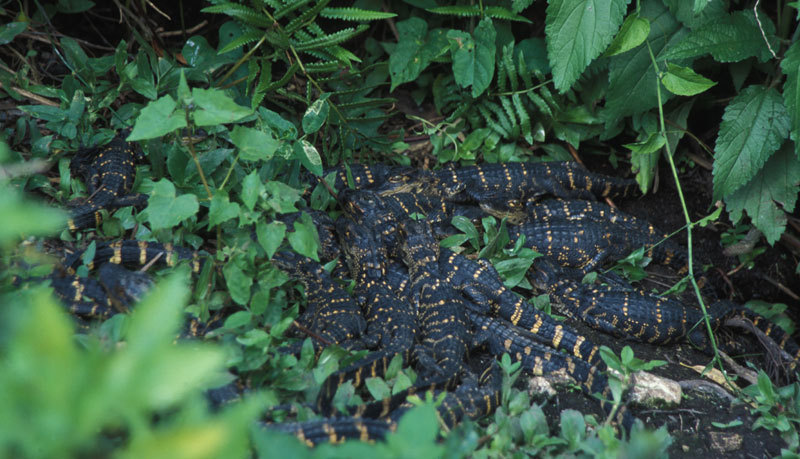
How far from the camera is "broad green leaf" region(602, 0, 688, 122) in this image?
393 cm

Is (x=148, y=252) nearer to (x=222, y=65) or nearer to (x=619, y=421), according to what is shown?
(x=222, y=65)

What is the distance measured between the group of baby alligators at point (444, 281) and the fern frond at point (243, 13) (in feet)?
3.79

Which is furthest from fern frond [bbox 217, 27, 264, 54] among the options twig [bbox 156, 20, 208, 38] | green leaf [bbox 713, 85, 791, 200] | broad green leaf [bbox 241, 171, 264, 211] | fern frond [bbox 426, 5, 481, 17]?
green leaf [bbox 713, 85, 791, 200]

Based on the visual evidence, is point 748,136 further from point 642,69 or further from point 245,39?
point 245,39

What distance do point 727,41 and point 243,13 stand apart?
10.4 ft

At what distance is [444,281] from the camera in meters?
3.86

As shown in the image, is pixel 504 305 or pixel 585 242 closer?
pixel 504 305

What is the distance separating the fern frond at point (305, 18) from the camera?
3.72 metres

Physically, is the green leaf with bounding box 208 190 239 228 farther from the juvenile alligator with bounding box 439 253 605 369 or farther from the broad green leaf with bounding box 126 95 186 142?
the juvenile alligator with bounding box 439 253 605 369

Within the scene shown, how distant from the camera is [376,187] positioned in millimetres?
4570

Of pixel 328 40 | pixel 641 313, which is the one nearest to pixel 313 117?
pixel 328 40

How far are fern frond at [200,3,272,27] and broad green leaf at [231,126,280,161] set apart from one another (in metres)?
1.38

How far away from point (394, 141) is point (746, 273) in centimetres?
317

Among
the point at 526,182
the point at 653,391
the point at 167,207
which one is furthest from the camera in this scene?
the point at 526,182
